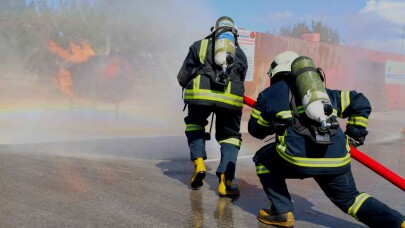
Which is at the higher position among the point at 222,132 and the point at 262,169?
the point at 222,132

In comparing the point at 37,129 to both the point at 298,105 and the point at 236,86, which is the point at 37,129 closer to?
the point at 236,86

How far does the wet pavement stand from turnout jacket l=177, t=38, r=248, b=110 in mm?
872

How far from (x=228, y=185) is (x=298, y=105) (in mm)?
1376

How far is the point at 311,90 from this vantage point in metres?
3.09

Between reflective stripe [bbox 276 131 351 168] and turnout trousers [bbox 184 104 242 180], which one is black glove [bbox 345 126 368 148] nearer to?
reflective stripe [bbox 276 131 351 168]

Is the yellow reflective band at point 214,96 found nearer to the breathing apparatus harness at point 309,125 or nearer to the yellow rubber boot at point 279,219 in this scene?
the breathing apparatus harness at point 309,125

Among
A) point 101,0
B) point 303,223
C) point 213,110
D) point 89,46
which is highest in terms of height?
point 101,0

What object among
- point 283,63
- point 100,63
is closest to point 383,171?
point 283,63

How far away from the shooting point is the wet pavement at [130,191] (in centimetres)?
356

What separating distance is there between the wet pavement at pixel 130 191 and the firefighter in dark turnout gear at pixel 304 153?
1.35 feet

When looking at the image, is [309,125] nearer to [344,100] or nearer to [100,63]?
[344,100]

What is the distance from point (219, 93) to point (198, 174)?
0.76m

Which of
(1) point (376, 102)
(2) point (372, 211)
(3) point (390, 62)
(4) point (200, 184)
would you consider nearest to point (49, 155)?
(4) point (200, 184)

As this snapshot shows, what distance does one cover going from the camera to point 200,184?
175 inches
